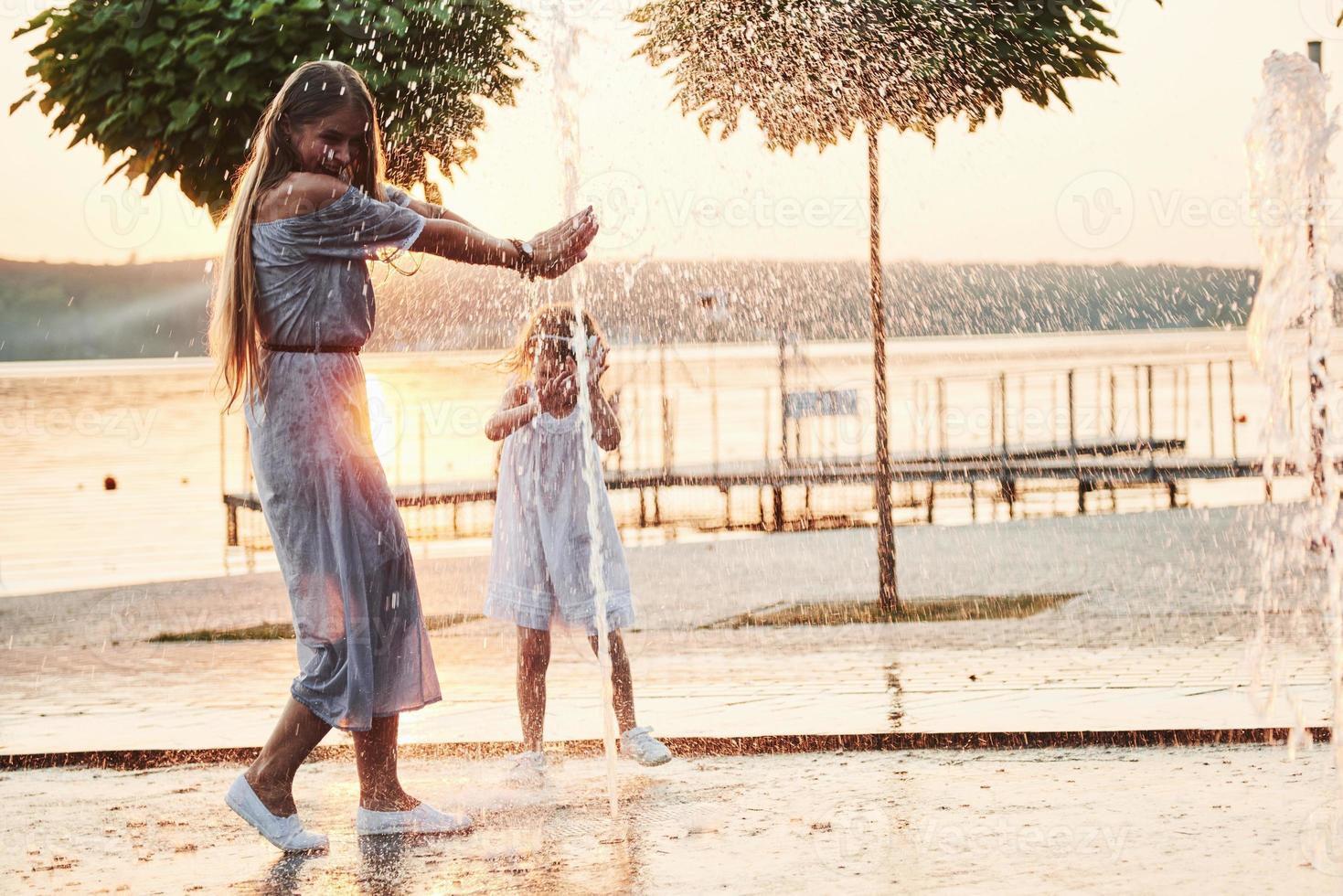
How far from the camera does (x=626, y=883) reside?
4176 millimetres

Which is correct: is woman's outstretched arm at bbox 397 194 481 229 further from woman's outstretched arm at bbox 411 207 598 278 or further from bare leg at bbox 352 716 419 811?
bare leg at bbox 352 716 419 811

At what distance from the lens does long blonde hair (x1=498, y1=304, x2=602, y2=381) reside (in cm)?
574

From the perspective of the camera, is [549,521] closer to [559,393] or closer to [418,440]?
[559,393]

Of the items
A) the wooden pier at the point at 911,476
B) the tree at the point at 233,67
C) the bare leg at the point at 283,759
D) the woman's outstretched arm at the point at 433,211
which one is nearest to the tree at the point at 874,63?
the tree at the point at 233,67

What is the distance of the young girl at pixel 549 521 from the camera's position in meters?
5.66

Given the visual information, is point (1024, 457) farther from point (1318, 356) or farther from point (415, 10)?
point (1318, 356)

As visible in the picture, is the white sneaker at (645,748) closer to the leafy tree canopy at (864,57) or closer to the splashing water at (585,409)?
the splashing water at (585,409)

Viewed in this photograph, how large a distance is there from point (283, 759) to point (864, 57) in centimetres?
625

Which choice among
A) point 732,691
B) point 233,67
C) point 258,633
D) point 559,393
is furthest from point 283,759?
point 233,67

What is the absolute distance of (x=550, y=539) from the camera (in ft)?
18.8

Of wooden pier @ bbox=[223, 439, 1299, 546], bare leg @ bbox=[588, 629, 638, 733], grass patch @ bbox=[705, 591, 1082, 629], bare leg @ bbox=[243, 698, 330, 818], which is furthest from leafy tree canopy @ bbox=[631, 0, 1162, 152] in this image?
wooden pier @ bbox=[223, 439, 1299, 546]

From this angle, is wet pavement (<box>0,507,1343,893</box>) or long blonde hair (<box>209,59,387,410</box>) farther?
long blonde hair (<box>209,59,387,410</box>)

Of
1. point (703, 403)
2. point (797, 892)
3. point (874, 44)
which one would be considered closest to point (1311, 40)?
point (874, 44)

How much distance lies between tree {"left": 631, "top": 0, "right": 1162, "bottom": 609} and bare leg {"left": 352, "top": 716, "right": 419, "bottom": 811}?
5412 mm
